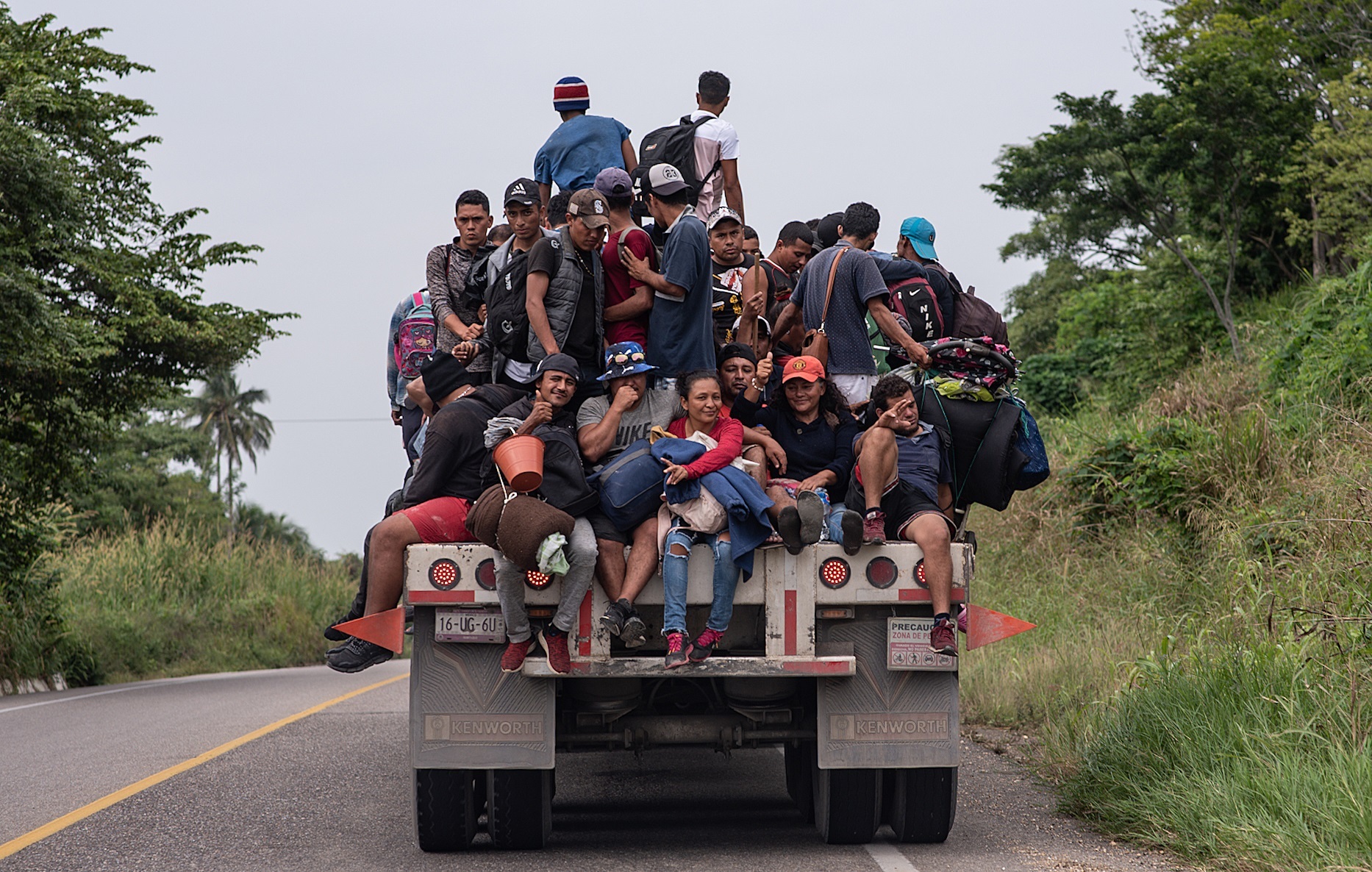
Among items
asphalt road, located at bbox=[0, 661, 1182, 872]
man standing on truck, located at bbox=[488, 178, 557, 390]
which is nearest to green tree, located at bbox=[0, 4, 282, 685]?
asphalt road, located at bbox=[0, 661, 1182, 872]

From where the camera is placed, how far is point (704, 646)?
18.6 ft

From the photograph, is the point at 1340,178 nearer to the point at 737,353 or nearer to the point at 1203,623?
the point at 1203,623

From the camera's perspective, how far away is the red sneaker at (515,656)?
18.6 feet

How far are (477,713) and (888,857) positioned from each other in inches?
73.3

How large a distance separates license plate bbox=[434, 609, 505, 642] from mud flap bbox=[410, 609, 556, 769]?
0.16 ft

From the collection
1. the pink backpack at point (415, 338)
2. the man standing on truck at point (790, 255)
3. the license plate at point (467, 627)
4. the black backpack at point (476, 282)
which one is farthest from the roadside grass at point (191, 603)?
the license plate at point (467, 627)

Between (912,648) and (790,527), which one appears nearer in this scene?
(790,527)

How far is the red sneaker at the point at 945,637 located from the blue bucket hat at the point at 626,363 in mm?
1782

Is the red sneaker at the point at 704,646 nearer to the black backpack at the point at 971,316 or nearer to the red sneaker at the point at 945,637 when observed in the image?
the red sneaker at the point at 945,637

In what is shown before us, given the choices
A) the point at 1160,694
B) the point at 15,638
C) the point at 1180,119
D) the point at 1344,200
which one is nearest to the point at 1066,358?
the point at 1180,119

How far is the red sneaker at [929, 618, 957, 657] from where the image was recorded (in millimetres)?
5801

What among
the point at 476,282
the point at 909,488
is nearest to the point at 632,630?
the point at 909,488

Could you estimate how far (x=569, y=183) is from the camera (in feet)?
29.4

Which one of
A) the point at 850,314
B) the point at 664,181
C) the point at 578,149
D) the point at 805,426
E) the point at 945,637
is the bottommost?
the point at 945,637
